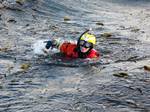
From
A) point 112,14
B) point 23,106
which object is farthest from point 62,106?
point 112,14

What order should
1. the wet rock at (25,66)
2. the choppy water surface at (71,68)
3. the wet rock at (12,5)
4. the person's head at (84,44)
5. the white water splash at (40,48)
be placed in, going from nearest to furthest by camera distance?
the choppy water surface at (71,68), the wet rock at (25,66), the person's head at (84,44), the white water splash at (40,48), the wet rock at (12,5)

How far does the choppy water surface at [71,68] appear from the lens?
30.3 ft

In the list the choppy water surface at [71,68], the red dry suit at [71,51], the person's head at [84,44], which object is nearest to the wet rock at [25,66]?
the choppy water surface at [71,68]

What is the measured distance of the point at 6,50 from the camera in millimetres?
13148

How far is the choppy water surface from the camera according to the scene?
9250 mm

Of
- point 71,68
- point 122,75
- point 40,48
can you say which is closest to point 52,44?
point 40,48

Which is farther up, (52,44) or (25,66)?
(52,44)

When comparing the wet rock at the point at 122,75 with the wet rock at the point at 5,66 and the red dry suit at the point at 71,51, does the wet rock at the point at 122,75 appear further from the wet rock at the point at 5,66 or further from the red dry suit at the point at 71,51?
the wet rock at the point at 5,66

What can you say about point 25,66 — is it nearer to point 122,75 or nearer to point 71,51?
point 71,51

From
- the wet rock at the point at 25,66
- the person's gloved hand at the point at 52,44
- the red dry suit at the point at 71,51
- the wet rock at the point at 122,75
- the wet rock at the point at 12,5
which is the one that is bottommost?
the wet rock at the point at 122,75

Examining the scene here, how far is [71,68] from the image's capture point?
1164 centimetres

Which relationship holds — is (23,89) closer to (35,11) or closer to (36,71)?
(36,71)

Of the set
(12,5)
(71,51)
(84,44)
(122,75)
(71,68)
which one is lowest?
(122,75)

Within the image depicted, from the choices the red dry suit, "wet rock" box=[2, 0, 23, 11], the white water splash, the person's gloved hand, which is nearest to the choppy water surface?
"wet rock" box=[2, 0, 23, 11]
